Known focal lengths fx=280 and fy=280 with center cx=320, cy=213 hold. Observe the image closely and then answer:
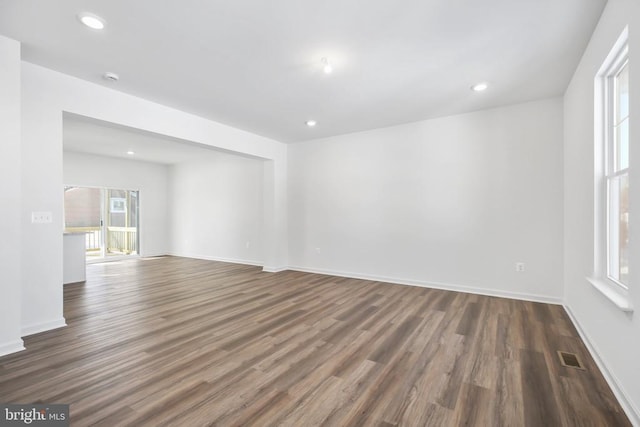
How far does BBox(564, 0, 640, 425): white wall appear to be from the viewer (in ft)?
5.29

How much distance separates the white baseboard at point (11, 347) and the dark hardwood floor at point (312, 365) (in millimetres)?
85

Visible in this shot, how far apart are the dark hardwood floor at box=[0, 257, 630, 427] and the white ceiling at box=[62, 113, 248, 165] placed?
2.61 metres

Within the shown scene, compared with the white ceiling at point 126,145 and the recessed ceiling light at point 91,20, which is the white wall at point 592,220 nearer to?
the recessed ceiling light at point 91,20

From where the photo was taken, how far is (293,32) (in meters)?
2.35

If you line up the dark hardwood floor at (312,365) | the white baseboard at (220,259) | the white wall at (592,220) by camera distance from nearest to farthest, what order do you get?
the white wall at (592,220) → the dark hardwood floor at (312,365) → the white baseboard at (220,259)

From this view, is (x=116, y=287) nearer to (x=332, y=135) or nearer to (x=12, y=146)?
(x=12, y=146)

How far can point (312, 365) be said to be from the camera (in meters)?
2.24

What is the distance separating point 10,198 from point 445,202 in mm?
5130

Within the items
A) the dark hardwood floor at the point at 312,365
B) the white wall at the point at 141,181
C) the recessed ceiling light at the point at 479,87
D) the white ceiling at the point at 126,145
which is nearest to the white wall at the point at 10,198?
the dark hardwood floor at the point at 312,365

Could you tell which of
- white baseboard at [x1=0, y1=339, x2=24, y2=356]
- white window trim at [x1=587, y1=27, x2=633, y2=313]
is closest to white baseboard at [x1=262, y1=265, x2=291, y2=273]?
white baseboard at [x1=0, y1=339, x2=24, y2=356]

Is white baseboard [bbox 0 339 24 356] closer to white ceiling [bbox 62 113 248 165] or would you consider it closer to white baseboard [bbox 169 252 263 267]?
white ceiling [bbox 62 113 248 165]

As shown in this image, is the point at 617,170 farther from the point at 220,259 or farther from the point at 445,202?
the point at 220,259

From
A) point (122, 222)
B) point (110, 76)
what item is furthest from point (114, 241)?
point (110, 76)

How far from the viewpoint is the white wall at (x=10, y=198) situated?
7.95 feet
